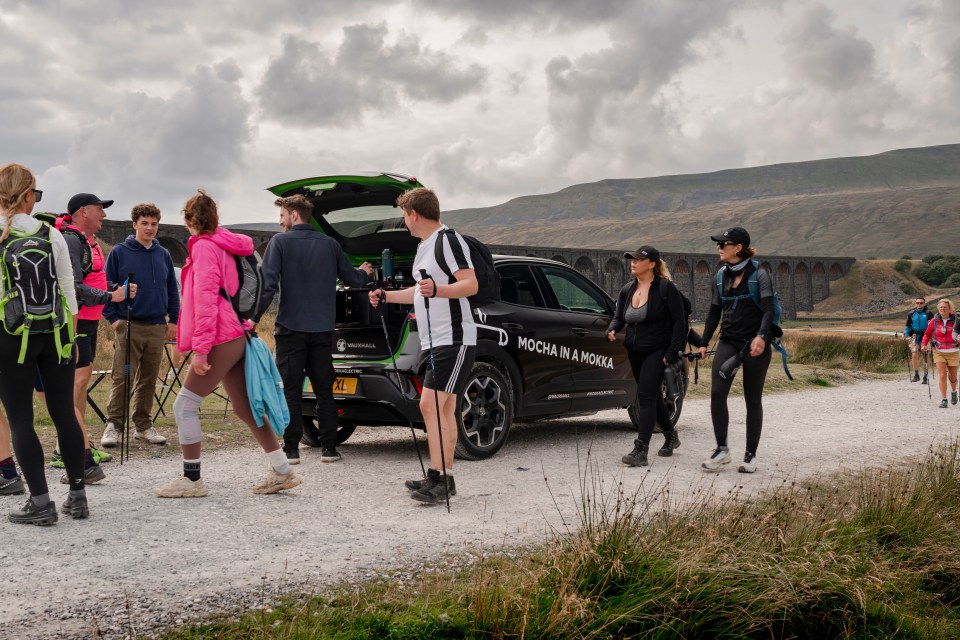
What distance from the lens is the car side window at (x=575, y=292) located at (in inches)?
318

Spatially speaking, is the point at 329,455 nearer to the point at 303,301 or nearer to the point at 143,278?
the point at 303,301

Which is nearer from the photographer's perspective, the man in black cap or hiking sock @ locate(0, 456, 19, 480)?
hiking sock @ locate(0, 456, 19, 480)

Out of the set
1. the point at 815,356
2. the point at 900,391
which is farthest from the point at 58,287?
the point at 815,356

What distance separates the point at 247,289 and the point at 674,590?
3.13m

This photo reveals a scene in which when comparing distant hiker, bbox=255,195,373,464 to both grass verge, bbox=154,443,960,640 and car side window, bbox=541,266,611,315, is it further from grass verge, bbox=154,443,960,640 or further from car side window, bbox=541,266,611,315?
grass verge, bbox=154,443,960,640

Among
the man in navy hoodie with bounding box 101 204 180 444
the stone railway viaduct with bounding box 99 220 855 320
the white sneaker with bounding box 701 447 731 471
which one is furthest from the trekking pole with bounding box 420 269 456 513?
the stone railway viaduct with bounding box 99 220 855 320

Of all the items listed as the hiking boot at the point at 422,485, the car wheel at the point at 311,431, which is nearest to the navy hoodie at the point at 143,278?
the car wheel at the point at 311,431

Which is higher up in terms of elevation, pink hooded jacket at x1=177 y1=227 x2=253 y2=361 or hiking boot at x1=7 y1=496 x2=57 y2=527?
pink hooded jacket at x1=177 y1=227 x2=253 y2=361

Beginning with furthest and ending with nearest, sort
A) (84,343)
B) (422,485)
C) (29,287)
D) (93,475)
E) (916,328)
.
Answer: (916,328)
(84,343)
(93,475)
(422,485)
(29,287)

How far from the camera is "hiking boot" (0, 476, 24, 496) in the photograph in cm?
535

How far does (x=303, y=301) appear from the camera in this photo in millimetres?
6664

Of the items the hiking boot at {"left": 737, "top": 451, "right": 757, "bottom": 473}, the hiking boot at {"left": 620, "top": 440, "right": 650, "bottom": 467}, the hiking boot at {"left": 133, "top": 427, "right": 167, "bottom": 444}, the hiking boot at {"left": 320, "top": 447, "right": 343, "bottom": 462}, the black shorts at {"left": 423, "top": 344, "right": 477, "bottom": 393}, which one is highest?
the black shorts at {"left": 423, "top": 344, "right": 477, "bottom": 393}

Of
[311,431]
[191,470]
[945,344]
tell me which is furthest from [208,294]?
[945,344]

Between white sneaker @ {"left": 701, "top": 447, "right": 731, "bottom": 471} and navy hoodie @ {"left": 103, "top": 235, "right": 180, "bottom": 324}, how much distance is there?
15.0ft
